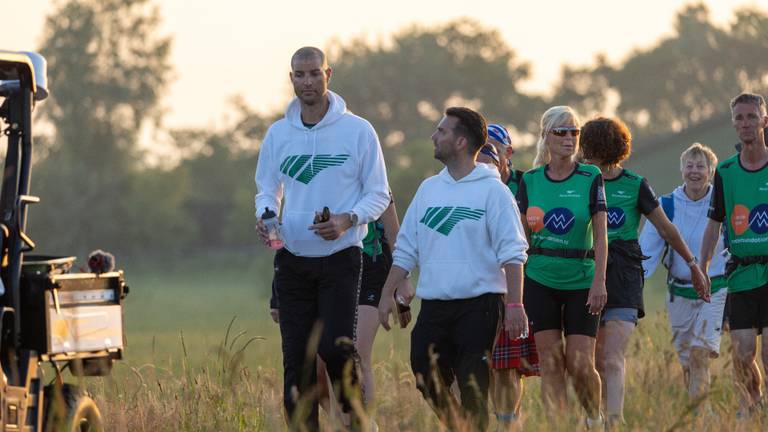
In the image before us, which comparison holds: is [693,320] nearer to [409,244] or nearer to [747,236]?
[747,236]

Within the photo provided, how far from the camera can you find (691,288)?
1238cm

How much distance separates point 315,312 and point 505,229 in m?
1.39

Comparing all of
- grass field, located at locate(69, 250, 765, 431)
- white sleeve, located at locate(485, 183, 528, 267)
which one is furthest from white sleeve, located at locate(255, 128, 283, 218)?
white sleeve, located at locate(485, 183, 528, 267)

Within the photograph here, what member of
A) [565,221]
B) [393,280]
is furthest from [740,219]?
[393,280]

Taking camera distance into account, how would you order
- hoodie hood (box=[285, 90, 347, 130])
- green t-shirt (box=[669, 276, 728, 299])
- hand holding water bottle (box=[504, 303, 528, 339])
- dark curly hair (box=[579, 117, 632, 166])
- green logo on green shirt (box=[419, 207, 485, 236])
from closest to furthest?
hand holding water bottle (box=[504, 303, 528, 339])
green logo on green shirt (box=[419, 207, 485, 236])
hoodie hood (box=[285, 90, 347, 130])
dark curly hair (box=[579, 117, 632, 166])
green t-shirt (box=[669, 276, 728, 299])

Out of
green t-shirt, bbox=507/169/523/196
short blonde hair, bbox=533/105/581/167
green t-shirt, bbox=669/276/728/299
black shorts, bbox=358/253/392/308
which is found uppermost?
short blonde hair, bbox=533/105/581/167

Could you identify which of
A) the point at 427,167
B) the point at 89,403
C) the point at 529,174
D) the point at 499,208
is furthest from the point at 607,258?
the point at 427,167

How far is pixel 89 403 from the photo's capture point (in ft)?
26.3

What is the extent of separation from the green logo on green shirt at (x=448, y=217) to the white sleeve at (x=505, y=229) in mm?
73

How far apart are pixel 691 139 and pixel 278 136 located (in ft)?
131

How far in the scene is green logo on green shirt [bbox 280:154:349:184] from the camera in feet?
30.1

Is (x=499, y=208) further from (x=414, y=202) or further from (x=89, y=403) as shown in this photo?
(x=89, y=403)

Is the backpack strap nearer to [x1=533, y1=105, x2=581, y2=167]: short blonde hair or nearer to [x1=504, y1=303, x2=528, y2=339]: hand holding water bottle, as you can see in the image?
[x1=533, y1=105, x2=581, y2=167]: short blonde hair

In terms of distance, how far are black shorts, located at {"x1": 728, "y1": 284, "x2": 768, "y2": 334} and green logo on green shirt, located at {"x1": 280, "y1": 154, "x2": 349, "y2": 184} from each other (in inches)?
121
